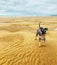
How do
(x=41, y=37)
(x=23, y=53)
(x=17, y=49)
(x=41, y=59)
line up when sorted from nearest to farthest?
(x=41, y=59) → (x=23, y=53) → (x=17, y=49) → (x=41, y=37)

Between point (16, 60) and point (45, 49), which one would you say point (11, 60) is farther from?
point (45, 49)

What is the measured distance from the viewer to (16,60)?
8688 mm

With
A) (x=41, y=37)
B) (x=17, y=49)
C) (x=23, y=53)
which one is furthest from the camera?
(x=41, y=37)

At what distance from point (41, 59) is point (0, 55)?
7.45 feet

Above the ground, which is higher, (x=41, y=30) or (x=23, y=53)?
(x=41, y=30)

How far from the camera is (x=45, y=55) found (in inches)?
377

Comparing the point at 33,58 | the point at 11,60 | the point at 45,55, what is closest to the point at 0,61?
the point at 11,60

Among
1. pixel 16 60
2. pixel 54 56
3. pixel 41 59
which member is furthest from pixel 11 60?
pixel 54 56

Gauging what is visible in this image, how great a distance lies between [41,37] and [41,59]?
234cm

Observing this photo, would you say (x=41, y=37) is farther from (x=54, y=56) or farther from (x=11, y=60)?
(x=11, y=60)

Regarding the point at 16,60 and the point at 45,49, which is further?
the point at 45,49

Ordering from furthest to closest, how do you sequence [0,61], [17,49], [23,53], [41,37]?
[41,37] → [17,49] → [23,53] → [0,61]

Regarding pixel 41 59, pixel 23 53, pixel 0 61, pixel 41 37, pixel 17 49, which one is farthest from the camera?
pixel 41 37

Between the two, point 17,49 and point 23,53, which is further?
point 17,49
